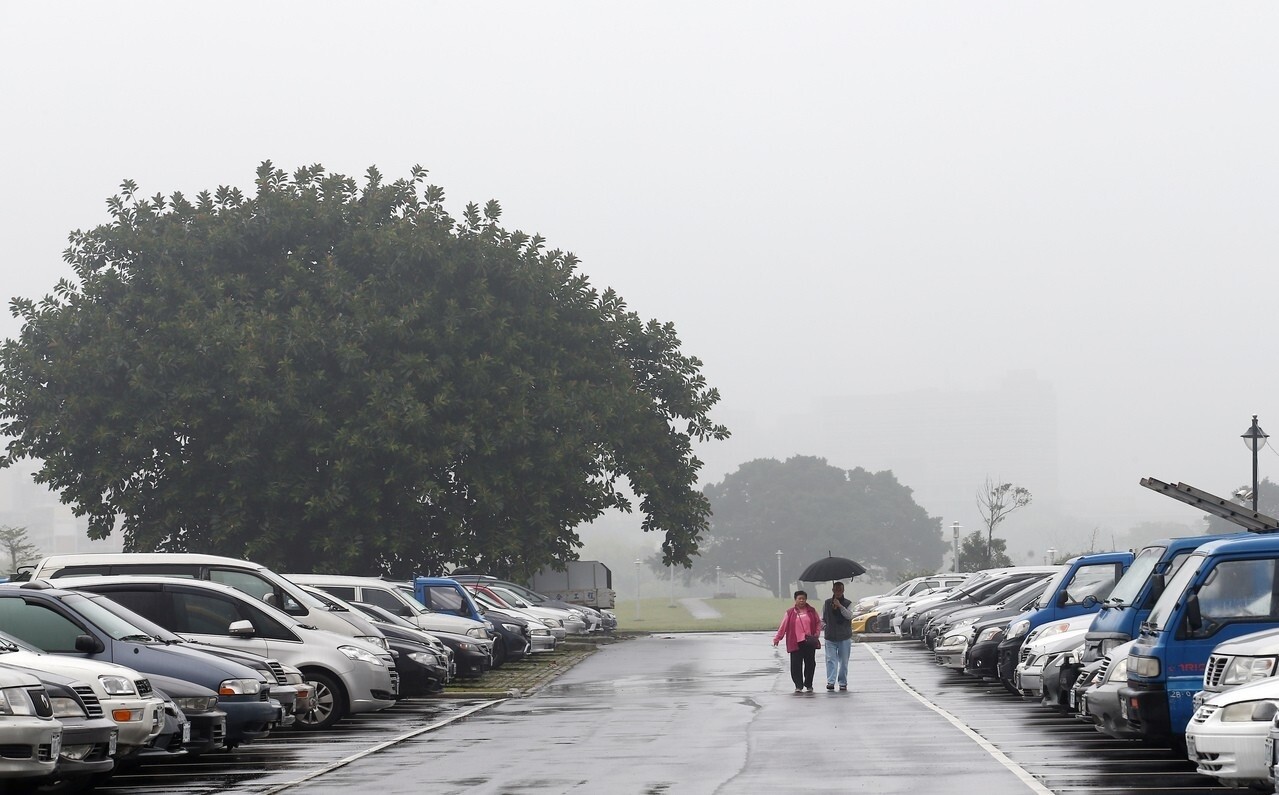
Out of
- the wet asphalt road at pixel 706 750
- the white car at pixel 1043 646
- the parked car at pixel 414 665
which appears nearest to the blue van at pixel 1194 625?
the wet asphalt road at pixel 706 750

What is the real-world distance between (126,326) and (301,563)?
742 centimetres

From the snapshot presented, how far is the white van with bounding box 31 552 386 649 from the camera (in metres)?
21.2

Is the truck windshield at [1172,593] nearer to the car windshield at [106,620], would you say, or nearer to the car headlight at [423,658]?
the car windshield at [106,620]

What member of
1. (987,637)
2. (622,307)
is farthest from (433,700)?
(622,307)

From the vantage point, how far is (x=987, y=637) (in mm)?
25859

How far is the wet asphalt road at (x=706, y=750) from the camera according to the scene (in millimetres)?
13695

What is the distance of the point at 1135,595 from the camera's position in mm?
17250

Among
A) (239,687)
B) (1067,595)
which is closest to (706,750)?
(239,687)

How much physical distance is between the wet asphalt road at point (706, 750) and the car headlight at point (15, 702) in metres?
2.06

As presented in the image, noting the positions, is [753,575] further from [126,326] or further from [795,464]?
[126,326]

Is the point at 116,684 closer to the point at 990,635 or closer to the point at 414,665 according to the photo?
the point at 414,665

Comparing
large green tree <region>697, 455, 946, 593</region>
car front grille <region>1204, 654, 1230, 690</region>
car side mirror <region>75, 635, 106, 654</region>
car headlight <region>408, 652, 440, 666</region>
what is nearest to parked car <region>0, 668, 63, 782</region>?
car side mirror <region>75, 635, 106, 654</region>

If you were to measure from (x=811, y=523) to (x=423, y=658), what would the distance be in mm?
112607

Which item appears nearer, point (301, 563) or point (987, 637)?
point (987, 637)
